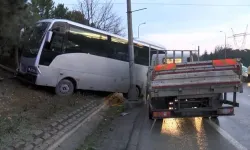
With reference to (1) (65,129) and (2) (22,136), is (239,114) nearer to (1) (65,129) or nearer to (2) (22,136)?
(1) (65,129)

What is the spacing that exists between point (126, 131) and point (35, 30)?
780 cm

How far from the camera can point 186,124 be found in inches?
479

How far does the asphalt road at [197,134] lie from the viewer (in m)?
8.88

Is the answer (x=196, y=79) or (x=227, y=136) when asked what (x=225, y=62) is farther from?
(x=227, y=136)

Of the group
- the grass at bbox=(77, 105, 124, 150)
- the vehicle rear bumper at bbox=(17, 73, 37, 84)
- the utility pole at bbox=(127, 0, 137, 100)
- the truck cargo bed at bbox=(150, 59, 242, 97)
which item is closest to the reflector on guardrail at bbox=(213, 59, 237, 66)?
the truck cargo bed at bbox=(150, 59, 242, 97)

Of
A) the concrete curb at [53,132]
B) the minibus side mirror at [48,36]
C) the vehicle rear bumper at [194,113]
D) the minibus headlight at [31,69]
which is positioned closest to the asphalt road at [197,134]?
the vehicle rear bumper at [194,113]

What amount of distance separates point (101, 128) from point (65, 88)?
5639 mm

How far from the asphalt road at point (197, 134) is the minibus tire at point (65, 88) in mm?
4643

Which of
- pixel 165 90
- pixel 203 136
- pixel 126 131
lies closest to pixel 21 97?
pixel 126 131

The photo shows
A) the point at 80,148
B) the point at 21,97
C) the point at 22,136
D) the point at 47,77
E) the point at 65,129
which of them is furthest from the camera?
the point at 47,77

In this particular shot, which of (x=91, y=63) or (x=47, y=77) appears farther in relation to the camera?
(x=91, y=63)

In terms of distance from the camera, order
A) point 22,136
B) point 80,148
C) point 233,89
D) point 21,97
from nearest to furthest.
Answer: point 22,136 < point 80,148 < point 233,89 < point 21,97

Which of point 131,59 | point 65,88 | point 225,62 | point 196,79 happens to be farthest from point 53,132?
point 131,59

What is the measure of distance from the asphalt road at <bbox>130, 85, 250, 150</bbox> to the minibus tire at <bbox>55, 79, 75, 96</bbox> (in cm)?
464
